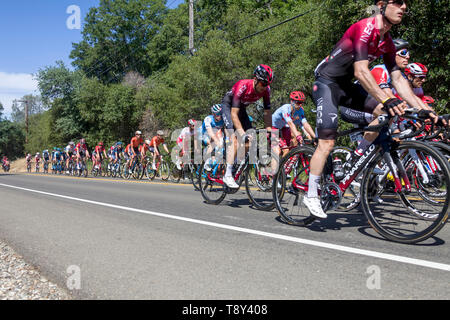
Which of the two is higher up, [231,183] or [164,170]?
[231,183]

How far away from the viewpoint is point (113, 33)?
4903 cm

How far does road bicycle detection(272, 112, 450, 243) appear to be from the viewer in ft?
10.7

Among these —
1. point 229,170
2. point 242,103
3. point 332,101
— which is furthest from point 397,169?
point 229,170

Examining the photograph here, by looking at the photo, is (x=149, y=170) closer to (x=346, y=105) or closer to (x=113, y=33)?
(x=346, y=105)

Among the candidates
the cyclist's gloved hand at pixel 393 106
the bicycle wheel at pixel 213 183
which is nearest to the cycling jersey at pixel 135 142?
the bicycle wheel at pixel 213 183

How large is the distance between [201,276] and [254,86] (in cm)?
335

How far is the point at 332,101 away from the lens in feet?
12.5

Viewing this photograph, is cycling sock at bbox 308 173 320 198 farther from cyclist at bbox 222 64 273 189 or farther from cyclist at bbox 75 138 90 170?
cyclist at bbox 75 138 90 170

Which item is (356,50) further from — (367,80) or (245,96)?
(245,96)

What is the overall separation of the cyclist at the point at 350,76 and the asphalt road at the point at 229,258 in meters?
0.70

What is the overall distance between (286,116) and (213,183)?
1924mm

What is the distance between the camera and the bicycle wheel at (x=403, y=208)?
319 centimetres

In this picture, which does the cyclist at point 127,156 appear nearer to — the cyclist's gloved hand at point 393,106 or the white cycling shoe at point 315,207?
the white cycling shoe at point 315,207
